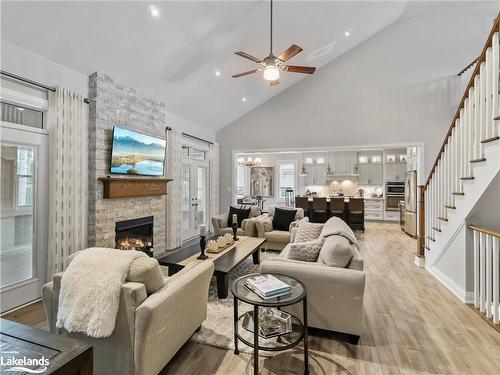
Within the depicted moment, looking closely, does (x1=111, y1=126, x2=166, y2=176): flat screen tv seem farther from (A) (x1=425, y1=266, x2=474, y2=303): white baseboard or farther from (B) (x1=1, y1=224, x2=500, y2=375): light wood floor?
(A) (x1=425, y1=266, x2=474, y2=303): white baseboard

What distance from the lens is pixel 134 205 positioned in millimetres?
4266

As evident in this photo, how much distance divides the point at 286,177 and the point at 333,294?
8.71 metres

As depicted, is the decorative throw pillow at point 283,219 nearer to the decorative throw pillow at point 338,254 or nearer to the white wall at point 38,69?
the decorative throw pillow at point 338,254

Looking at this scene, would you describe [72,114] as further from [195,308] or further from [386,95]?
[386,95]

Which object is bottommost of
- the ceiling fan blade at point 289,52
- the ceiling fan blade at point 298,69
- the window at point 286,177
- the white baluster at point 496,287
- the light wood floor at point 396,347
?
the light wood floor at point 396,347

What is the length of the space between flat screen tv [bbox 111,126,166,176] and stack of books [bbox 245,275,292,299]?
2914 mm

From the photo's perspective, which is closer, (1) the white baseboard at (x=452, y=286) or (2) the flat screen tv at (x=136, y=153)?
(1) the white baseboard at (x=452, y=286)

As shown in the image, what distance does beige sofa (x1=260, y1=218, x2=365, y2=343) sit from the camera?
83.9 inches

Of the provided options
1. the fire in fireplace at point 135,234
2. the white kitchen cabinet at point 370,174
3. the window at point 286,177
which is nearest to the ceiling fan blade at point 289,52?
the fire in fireplace at point 135,234

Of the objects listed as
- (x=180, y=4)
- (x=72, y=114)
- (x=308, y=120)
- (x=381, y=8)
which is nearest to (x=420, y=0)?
(x=381, y=8)

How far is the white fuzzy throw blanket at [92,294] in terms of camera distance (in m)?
1.49

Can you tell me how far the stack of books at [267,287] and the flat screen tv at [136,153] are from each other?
291 centimetres

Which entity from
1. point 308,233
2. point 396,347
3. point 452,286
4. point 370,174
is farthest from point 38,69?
point 370,174

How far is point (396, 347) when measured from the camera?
215 centimetres
